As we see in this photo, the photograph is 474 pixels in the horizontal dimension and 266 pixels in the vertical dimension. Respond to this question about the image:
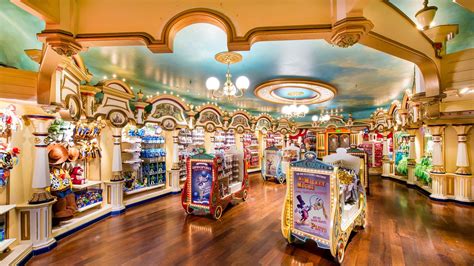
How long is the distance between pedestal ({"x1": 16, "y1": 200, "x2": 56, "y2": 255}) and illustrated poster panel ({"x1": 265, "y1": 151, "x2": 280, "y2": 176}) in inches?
265

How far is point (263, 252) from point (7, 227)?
3708mm

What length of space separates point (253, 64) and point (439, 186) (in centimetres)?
613

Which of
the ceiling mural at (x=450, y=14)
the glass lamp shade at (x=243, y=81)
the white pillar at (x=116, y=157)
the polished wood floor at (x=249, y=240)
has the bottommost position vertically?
the polished wood floor at (x=249, y=240)

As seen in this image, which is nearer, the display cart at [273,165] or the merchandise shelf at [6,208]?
the merchandise shelf at [6,208]

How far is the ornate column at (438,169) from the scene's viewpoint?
5.86 metres

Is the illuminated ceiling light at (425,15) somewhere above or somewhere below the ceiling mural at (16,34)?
below

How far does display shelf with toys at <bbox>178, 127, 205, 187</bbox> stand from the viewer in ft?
24.4

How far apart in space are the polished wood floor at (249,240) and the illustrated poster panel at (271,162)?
10.9ft

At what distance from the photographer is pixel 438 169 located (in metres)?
5.95

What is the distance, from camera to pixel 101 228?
417 cm

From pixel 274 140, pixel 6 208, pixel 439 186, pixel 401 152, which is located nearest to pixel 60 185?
pixel 6 208

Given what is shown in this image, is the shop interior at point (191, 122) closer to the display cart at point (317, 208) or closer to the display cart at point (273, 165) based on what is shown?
the display cart at point (317, 208)

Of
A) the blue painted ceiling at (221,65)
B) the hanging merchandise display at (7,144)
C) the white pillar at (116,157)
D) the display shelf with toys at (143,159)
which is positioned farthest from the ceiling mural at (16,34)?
the display shelf with toys at (143,159)

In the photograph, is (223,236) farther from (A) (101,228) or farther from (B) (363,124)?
(B) (363,124)
